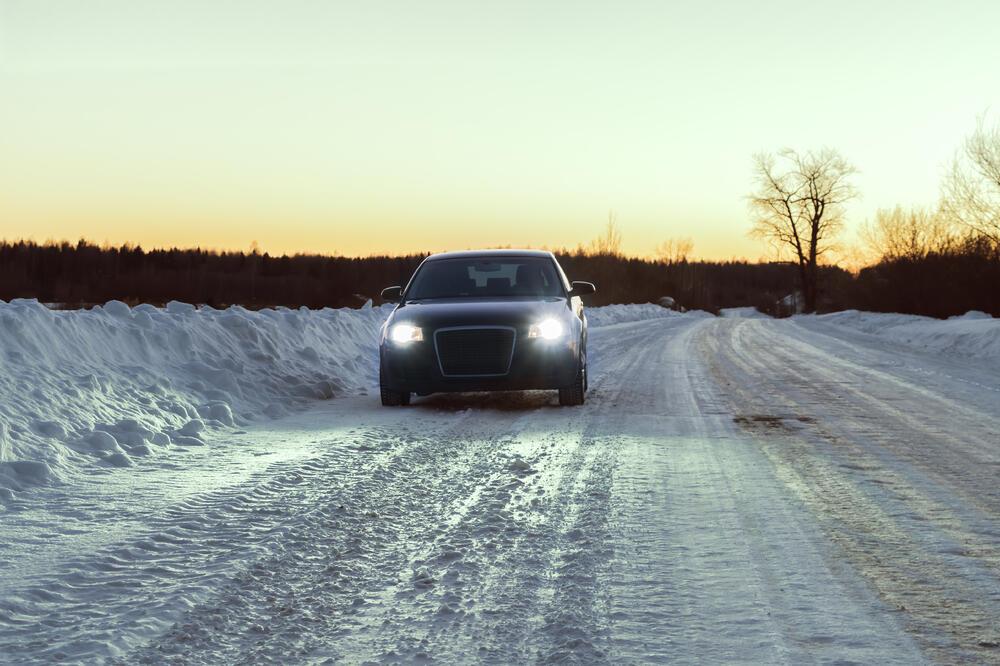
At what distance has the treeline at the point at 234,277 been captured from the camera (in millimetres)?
38625

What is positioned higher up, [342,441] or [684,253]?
[684,253]

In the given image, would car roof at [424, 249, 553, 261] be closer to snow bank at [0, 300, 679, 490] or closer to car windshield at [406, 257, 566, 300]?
car windshield at [406, 257, 566, 300]

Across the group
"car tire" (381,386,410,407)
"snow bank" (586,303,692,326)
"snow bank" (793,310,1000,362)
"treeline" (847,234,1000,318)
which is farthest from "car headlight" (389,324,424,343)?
"snow bank" (586,303,692,326)

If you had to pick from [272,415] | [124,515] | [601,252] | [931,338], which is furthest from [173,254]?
[124,515]

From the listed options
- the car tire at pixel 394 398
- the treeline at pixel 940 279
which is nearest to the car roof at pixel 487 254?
the car tire at pixel 394 398

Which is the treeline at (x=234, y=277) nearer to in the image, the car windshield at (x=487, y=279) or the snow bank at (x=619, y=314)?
the snow bank at (x=619, y=314)

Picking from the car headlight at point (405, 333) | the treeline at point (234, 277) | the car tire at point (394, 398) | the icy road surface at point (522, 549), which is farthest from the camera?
the treeline at point (234, 277)

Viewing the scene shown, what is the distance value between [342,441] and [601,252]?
69.8 m

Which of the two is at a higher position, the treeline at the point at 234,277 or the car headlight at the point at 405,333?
the treeline at the point at 234,277

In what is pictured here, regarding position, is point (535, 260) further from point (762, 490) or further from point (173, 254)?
point (173, 254)

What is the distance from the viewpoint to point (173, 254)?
63.6m

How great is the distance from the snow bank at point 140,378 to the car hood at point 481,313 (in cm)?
178

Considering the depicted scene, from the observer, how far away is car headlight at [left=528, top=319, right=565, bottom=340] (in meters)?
9.53

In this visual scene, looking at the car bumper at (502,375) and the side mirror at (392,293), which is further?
the side mirror at (392,293)
